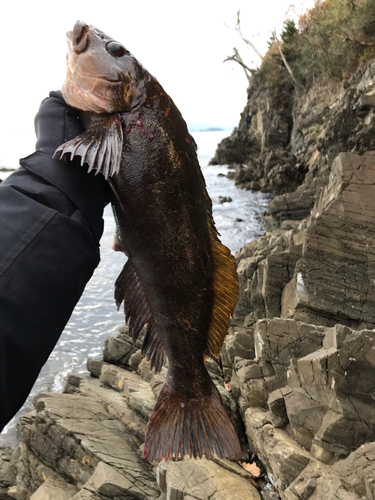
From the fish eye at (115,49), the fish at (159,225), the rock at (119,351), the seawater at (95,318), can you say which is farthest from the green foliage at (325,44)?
the fish at (159,225)

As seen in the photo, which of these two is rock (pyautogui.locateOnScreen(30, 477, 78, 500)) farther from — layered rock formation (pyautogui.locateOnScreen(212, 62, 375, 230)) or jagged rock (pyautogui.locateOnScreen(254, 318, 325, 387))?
layered rock formation (pyautogui.locateOnScreen(212, 62, 375, 230))

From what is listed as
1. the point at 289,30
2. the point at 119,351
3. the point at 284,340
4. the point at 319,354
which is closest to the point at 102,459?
the point at 284,340

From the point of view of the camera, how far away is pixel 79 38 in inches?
78.4

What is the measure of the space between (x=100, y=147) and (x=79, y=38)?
630mm

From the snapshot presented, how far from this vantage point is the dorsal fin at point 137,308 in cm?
225

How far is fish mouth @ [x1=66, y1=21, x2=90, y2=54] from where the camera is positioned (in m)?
1.98

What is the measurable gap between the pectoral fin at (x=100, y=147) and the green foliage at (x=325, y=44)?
78.0 feet

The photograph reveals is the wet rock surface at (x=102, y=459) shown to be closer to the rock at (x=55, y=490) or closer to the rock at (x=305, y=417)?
the rock at (x=55, y=490)

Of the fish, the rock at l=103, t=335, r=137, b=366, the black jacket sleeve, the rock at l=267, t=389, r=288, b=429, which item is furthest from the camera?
the rock at l=103, t=335, r=137, b=366

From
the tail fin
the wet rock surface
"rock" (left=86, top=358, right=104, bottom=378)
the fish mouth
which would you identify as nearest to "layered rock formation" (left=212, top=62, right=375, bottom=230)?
"rock" (left=86, top=358, right=104, bottom=378)

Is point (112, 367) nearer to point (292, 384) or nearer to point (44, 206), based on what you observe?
point (292, 384)

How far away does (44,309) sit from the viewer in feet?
5.21

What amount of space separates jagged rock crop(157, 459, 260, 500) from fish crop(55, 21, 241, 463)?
1592mm

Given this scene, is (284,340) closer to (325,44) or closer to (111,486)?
(111,486)
